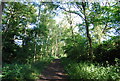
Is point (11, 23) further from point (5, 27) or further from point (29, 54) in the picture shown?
point (29, 54)

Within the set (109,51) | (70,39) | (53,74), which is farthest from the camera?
(70,39)

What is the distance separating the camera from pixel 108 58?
7531 millimetres

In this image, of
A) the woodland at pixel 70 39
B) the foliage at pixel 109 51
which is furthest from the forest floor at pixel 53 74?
the foliage at pixel 109 51

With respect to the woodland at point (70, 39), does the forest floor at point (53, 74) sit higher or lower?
lower

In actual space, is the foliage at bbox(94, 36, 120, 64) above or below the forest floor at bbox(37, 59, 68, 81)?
above

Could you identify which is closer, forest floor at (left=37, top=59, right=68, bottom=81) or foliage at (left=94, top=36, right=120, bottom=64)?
forest floor at (left=37, top=59, right=68, bottom=81)

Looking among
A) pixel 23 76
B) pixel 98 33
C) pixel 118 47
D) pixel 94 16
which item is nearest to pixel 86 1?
pixel 94 16

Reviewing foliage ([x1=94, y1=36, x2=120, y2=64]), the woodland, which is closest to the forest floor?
the woodland

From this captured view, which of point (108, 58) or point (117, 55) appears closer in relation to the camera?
point (117, 55)

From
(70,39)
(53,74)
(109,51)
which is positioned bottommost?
(53,74)

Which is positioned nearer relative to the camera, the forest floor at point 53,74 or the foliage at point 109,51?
the forest floor at point 53,74

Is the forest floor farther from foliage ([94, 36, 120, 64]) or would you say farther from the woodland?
foliage ([94, 36, 120, 64])

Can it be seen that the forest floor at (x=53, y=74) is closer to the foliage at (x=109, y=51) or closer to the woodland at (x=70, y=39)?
the woodland at (x=70, y=39)

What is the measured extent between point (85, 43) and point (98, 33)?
5.60 ft
